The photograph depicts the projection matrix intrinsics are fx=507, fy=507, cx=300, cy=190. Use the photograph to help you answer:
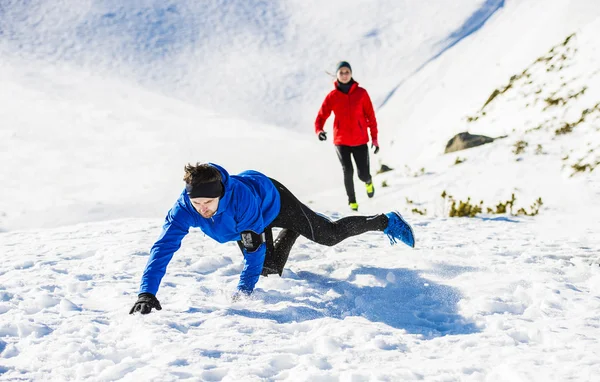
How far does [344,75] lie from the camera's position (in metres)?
6.99

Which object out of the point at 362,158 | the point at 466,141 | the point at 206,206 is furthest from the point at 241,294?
the point at 466,141

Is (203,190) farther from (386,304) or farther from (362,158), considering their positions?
(362,158)

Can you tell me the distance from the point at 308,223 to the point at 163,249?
1.22 m

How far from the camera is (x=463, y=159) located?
31.9 feet

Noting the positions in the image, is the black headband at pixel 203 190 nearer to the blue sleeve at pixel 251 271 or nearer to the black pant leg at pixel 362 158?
the blue sleeve at pixel 251 271

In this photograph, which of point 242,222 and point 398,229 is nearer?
point 242,222

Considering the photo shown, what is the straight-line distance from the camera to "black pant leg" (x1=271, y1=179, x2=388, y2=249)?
13.2 feet

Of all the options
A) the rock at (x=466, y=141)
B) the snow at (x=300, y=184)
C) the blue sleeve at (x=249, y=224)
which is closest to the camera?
the snow at (x=300, y=184)

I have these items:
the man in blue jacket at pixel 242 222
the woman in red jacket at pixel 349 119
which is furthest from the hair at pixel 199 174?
the woman in red jacket at pixel 349 119

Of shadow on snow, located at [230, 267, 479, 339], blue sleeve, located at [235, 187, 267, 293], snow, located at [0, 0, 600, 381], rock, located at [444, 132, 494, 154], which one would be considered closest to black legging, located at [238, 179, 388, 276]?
snow, located at [0, 0, 600, 381]

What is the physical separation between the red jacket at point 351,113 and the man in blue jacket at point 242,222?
9.91 feet

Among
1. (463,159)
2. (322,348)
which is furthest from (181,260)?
(463,159)

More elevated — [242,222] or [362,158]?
[362,158]

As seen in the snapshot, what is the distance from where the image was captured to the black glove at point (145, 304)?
10.3ft
